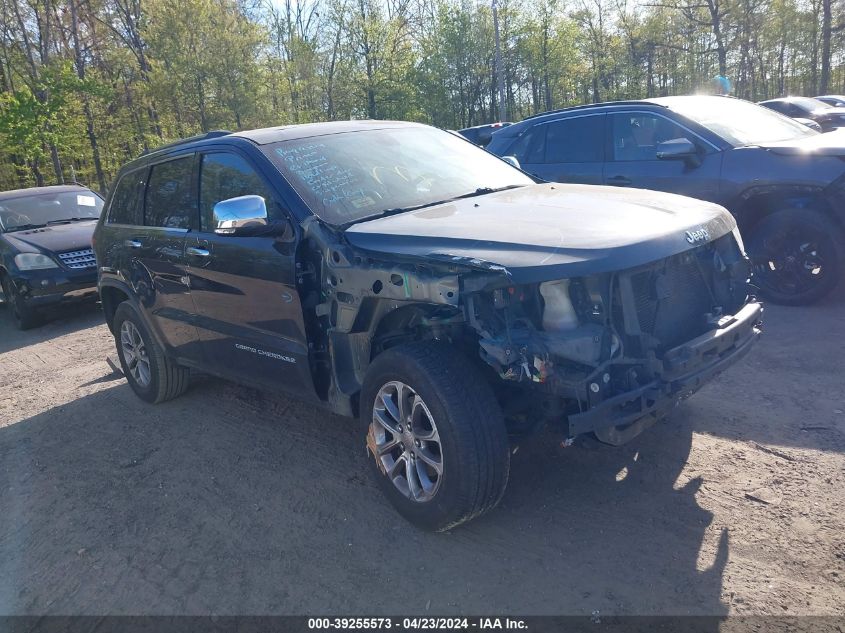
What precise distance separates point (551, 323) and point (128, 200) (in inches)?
158

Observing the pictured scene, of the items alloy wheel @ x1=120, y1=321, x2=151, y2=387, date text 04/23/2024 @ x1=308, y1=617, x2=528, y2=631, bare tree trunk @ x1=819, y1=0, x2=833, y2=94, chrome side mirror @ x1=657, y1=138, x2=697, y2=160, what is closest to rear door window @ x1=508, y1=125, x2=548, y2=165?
chrome side mirror @ x1=657, y1=138, x2=697, y2=160

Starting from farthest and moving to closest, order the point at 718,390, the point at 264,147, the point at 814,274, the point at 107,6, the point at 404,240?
the point at 107,6, the point at 814,274, the point at 718,390, the point at 264,147, the point at 404,240

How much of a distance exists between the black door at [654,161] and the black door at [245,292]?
13.9 feet

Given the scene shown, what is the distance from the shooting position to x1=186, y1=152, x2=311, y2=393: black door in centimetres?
387

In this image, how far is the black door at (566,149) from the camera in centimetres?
727

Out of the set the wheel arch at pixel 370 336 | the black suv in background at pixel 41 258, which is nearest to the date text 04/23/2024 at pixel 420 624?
the wheel arch at pixel 370 336

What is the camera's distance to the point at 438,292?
3033mm

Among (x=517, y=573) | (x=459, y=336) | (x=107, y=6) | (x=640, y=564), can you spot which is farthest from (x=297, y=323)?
(x=107, y=6)

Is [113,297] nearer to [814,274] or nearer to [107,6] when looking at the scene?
[814,274]

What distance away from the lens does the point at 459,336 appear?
10.9ft

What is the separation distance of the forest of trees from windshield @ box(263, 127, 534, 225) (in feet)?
62.4

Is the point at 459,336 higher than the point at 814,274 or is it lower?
higher

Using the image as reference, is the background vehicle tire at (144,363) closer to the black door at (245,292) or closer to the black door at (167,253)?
the black door at (167,253)

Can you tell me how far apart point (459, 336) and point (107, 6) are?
1266 inches
